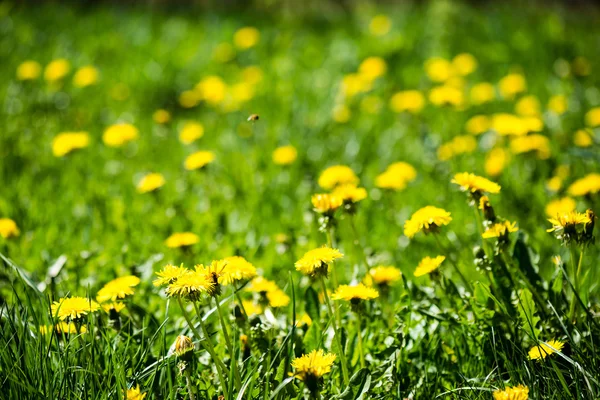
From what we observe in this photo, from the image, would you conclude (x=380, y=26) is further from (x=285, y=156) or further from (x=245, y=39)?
(x=285, y=156)

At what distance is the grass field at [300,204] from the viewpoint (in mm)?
1428

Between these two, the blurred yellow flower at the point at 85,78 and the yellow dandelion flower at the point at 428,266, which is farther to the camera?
the blurred yellow flower at the point at 85,78

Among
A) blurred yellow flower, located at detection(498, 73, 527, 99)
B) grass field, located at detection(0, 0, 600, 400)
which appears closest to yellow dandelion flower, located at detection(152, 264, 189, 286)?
grass field, located at detection(0, 0, 600, 400)

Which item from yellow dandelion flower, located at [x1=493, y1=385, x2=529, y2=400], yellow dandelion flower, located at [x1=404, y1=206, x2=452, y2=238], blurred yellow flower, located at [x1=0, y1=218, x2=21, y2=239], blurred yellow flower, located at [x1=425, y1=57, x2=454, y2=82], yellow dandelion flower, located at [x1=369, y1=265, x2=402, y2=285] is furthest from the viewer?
blurred yellow flower, located at [x1=425, y1=57, x2=454, y2=82]

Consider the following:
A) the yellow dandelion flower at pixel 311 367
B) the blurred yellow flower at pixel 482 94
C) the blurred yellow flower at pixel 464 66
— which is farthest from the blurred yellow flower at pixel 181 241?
the blurred yellow flower at pixel 464 66

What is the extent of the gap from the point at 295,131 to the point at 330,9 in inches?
124

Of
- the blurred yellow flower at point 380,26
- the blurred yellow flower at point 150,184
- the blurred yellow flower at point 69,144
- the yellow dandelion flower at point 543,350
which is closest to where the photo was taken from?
the yellow dandelion flower at point 543,350

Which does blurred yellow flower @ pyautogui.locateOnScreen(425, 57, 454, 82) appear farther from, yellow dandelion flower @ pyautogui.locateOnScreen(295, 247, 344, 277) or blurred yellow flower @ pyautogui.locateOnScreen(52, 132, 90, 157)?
yellow dandelion flower @ pyautogui.locateOnScreen(295, 247, 344, 277)

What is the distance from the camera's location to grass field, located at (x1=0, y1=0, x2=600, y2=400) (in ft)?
4.68

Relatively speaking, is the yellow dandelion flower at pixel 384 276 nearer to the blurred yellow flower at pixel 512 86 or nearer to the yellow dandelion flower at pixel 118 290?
the yellow dandelion flower at pixel 118 290

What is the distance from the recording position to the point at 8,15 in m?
5.58

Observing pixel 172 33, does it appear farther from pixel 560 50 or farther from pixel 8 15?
pixel 560 50

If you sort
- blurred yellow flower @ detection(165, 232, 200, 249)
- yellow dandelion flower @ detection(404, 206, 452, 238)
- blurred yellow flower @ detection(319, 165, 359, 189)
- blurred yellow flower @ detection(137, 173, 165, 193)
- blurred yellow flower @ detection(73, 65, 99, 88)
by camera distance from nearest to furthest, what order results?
1. yellow dandelion flower @ detection(404, 206, 452, 238)
2. blurred yellow flower @ detection(165, 232, 200, 249)
3. blurred yellow flower @ detection(319, 165, 359, 189)
4. blurred yellow flower @ detection(137, 173, 165, 193)
5. blurred yellow flower @ detection(73, 65, 99, 88)

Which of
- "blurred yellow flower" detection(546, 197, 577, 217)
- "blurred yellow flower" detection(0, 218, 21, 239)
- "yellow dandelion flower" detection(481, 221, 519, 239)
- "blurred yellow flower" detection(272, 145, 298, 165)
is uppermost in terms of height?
"yellow dandelion flower" detection(481, 221, 519, 239)
